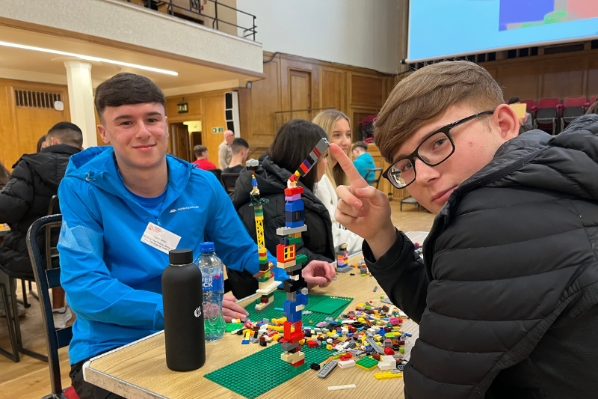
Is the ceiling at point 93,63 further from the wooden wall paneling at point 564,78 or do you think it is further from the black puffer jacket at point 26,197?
the wooden wall paneling at point 564,78

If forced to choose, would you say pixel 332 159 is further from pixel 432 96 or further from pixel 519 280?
pixel 519 280

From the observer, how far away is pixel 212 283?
123 centimetres

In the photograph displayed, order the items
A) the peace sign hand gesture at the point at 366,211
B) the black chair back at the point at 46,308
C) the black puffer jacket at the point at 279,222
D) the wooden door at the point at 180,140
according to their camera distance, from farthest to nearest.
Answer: the wooden door at the point at 180,140 < the black puffer jacket at the point at 279,222 < the black chair back at the point at 46,308 < the peace sign hand gesture at the point at 366,211

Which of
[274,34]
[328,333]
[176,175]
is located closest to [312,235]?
[176,175]

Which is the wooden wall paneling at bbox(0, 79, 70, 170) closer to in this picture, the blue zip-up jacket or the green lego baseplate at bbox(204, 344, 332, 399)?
the blue zip-up jacket

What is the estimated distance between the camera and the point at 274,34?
33.8 feet

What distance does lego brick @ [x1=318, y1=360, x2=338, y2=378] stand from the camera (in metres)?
0.92

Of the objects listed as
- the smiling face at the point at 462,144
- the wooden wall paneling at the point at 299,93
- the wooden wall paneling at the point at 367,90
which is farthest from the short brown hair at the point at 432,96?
the wooden wall paneling at the point at 367,90

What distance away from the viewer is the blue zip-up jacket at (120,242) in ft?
4.09

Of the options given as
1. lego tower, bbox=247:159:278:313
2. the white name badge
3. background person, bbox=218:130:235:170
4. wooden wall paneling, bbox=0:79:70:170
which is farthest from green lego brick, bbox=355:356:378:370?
wooden wall paneling, bbox=0:79:70:170

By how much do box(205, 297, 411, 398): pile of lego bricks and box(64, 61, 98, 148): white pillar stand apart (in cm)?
737

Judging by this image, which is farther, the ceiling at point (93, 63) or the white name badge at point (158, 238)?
the ceiling at point (93, 63)

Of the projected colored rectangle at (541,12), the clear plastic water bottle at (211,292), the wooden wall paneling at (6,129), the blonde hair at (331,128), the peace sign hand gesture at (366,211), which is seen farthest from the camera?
the wooden wall paneling at (6,129)

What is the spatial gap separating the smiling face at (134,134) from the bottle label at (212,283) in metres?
0.55
